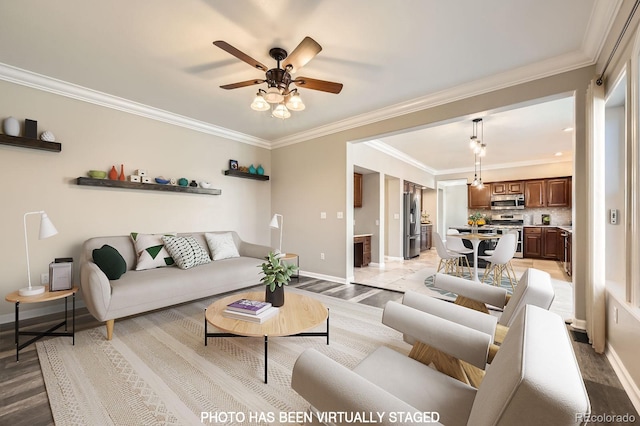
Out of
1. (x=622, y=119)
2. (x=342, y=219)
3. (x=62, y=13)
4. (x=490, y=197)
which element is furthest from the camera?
(x=490, y=197)

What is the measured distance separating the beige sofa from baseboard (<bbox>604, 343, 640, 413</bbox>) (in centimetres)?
357

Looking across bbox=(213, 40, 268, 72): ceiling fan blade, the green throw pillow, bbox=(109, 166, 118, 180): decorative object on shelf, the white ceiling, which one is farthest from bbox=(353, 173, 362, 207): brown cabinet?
the green throw pillow

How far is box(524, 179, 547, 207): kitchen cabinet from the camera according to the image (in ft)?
24.7

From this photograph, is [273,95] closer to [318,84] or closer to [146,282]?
[318,84]

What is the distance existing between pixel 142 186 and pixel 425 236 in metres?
7.85

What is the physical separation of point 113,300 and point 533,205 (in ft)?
31.2

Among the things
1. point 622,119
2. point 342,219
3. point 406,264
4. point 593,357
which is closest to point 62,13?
point 342,219

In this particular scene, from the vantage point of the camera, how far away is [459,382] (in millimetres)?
1244

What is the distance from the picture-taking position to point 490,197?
328 inches

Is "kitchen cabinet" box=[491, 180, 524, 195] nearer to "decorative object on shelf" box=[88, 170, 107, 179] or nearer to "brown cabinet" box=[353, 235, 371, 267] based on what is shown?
"brown cabinet" box=[353, 235, 371, 267]

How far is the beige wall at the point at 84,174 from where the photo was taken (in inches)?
117

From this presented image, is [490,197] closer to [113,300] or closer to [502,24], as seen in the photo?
[502,24]

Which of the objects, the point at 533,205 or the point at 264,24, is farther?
the point at 533,205

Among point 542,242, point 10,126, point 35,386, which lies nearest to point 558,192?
point 542,242
